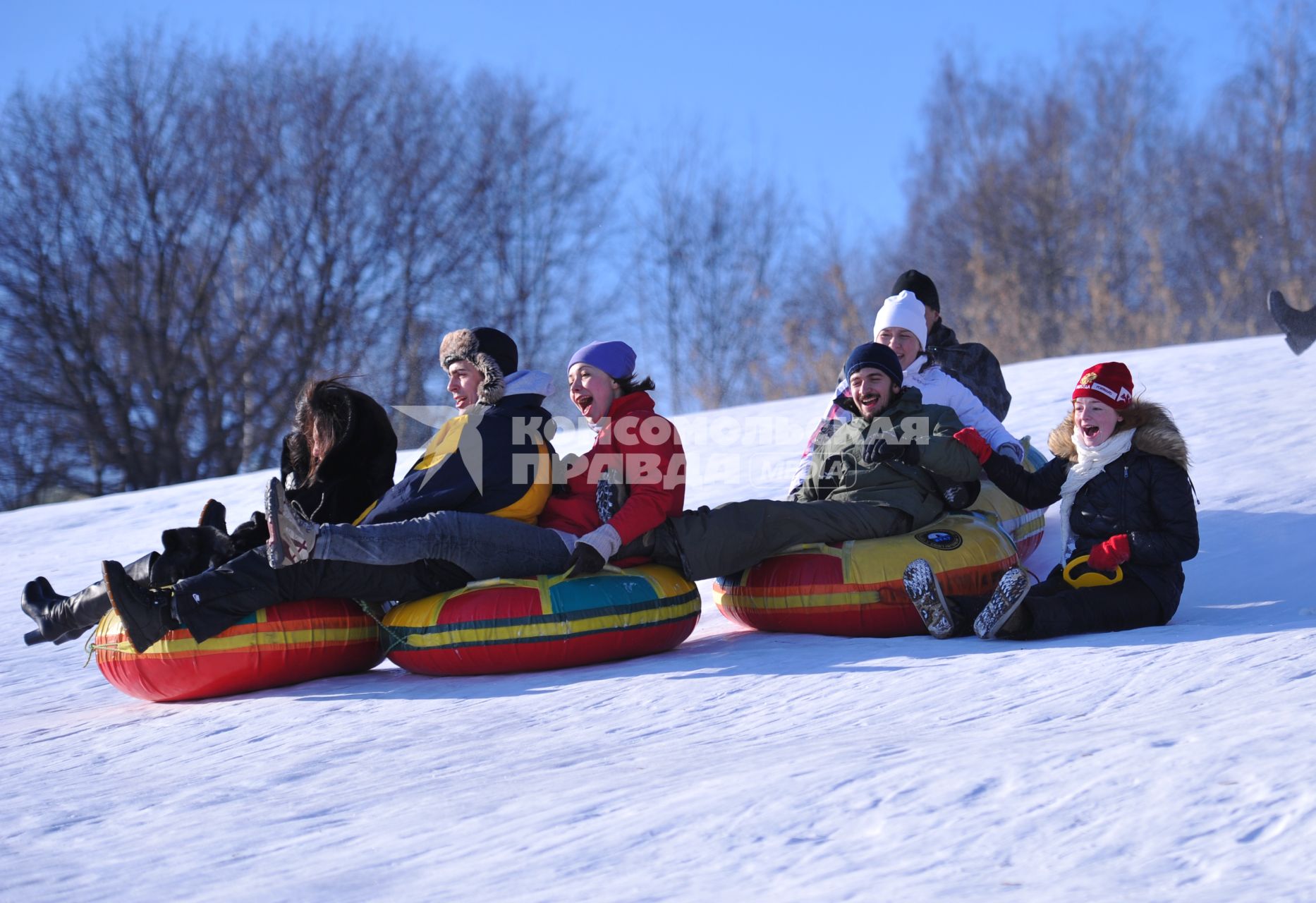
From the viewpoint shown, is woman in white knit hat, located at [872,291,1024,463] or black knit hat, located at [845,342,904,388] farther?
woman in white knit hat, located at [872,291,1024,463]

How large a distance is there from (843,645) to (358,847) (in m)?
2.09

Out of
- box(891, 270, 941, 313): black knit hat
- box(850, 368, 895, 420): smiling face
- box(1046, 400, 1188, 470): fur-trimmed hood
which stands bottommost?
box(1046, 400, 1188, 470): fur-trimmed hood

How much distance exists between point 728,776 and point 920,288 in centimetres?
346

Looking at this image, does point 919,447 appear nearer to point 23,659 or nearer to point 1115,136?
point 23,659

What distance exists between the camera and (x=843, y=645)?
4414 millimetres

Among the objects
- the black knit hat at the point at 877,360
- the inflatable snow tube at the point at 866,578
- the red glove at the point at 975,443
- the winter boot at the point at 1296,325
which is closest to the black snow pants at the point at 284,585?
the inflatable snow tube at the point at 866,578

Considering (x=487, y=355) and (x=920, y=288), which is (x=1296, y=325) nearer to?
(x=920, y=288)

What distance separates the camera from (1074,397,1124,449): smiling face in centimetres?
453

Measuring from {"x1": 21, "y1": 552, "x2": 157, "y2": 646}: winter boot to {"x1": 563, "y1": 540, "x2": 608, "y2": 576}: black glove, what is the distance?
4.62 ft

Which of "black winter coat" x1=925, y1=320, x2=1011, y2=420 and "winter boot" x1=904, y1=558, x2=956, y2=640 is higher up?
"black winter coat" x1=925, y1=320, x2=1011, y2=420

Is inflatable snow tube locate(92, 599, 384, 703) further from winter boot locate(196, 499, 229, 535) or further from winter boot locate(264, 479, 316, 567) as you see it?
winter boot locate(196, 499, 229, 535)

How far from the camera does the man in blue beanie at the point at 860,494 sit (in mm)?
4633

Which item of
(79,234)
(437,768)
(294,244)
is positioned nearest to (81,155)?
(79,234)

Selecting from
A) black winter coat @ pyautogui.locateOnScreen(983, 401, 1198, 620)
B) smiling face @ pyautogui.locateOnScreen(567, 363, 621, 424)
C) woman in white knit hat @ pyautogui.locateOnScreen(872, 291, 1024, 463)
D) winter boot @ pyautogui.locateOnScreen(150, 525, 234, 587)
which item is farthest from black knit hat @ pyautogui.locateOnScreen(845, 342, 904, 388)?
winter boot @ pyautogui.locateOnScreen(150, 525, 234, 587)
